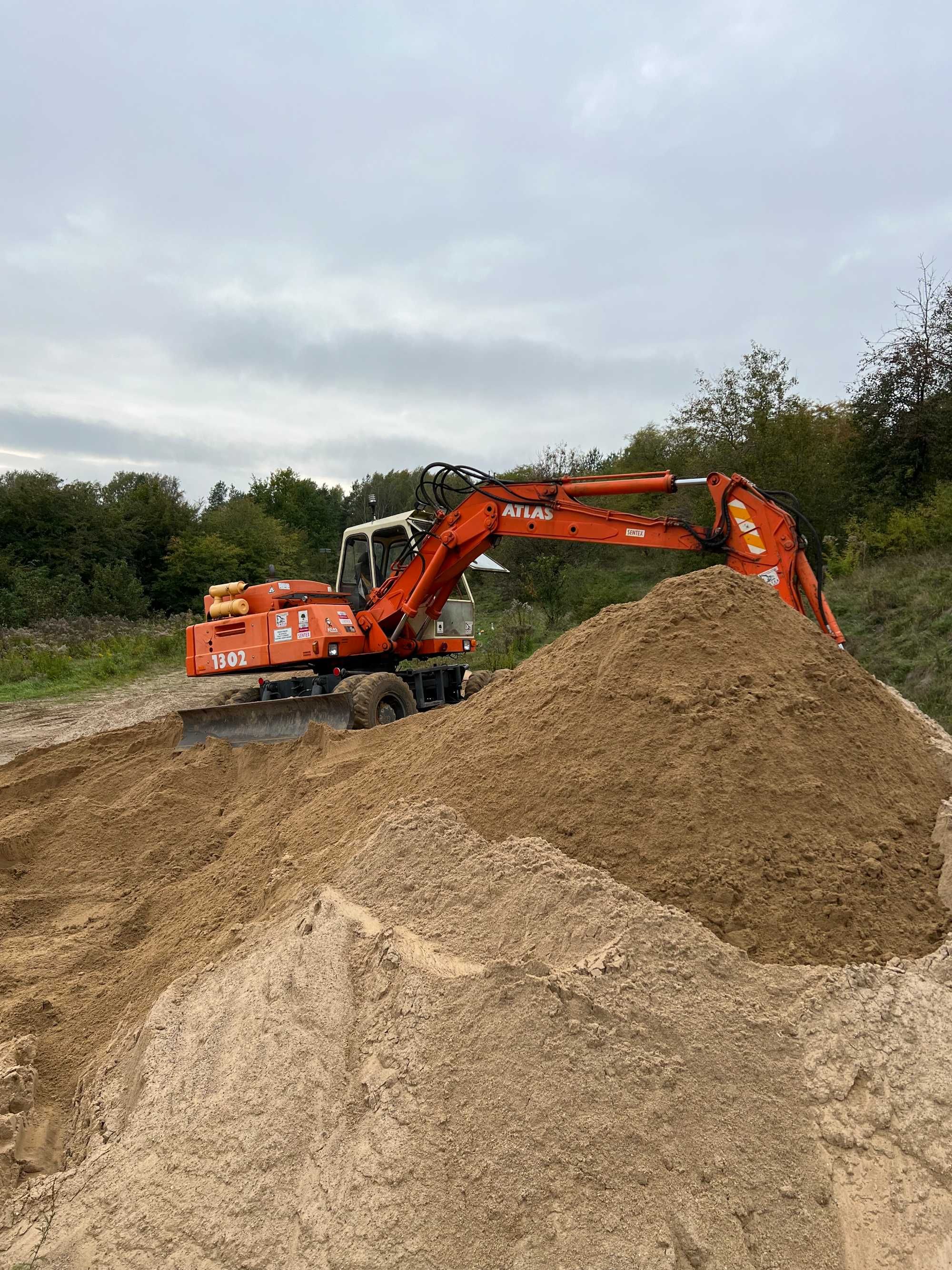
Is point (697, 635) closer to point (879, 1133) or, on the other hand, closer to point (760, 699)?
point (760, 699)

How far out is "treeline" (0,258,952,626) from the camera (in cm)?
1521

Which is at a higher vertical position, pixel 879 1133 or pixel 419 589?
pixel 419 589

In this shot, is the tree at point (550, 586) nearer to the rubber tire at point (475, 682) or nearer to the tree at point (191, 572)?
the rubber tire at point (475, 682)

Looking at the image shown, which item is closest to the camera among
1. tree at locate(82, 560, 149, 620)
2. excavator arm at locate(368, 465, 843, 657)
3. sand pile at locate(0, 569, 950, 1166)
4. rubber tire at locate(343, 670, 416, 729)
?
sand pile at locate(0, 569, 950, 1166)

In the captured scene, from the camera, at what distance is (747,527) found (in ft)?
22.3

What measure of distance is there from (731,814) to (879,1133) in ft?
3.86

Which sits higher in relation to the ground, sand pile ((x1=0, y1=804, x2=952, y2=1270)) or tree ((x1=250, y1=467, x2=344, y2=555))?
tree ((x1=250, y1=467, x2=344, y2=555))

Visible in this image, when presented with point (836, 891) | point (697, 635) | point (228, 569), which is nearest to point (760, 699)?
point (697, 635)

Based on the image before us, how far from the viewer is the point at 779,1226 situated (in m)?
2.37

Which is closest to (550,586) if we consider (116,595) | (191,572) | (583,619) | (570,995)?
(583,619)

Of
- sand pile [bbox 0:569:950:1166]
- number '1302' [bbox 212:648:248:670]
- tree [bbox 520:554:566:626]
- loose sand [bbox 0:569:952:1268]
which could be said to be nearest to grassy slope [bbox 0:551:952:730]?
tree [bbox 520:554:566:626]

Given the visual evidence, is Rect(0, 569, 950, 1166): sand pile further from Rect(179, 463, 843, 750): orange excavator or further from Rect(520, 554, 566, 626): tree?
Rect(520, 554, 566, 626): tree

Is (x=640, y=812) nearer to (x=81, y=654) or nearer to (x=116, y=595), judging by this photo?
(x=81, y=654)

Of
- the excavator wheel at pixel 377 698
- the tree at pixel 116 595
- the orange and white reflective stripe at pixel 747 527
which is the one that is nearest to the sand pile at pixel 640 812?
the orange and white reflective stripe at pixel 747 527
